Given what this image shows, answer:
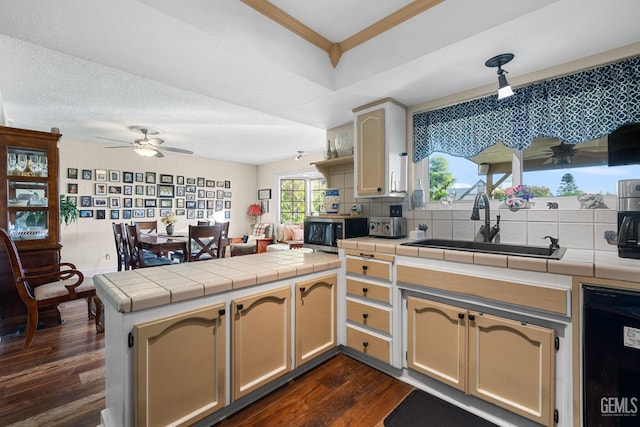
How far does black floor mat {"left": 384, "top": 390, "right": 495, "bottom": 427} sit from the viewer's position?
1.51 m

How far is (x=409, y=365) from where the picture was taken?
1843 mm

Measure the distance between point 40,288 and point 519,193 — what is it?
4.10 metres

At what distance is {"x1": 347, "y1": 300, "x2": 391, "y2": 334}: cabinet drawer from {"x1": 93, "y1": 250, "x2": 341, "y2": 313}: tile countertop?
35cm

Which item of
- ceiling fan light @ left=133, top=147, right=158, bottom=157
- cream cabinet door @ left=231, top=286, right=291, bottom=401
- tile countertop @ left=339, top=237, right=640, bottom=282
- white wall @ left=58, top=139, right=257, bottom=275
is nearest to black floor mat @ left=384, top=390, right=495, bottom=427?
cream cabinet door @ left=231, top=286, right=291, bottom=401

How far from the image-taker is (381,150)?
2.29m

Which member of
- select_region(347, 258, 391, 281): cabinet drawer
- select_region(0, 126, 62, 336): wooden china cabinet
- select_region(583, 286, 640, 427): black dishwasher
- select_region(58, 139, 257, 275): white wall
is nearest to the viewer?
select_region(583, 286, 640, 427): black dishwasher

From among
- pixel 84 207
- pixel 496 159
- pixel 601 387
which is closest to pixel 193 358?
pixel 601 387

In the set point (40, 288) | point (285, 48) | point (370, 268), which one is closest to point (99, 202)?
point (40, 288)

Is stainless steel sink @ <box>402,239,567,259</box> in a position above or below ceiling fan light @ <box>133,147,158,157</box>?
below

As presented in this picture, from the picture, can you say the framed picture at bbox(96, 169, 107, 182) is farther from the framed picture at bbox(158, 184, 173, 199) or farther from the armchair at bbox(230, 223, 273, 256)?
the armchair at bbox(230, 223, 273, 256)

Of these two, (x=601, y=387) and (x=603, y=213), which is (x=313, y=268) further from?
(x=603, y=213)

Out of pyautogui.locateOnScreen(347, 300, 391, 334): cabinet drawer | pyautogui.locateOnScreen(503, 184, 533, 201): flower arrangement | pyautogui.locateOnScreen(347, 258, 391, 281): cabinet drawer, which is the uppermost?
pyautogui.locateOnScreen(503, 184, 533, 201): flower arrangement

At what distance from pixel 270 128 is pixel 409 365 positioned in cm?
355

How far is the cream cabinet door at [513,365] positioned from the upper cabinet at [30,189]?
13.0ft
